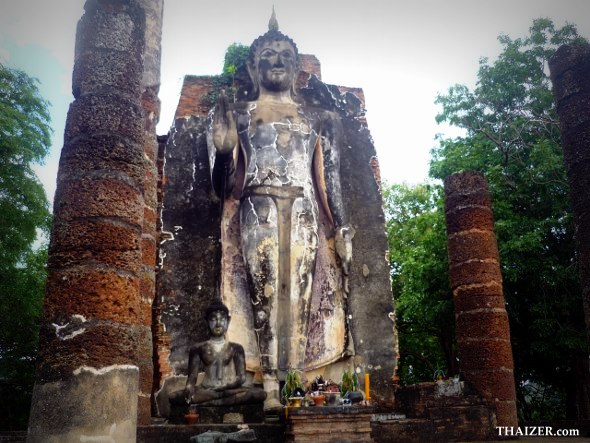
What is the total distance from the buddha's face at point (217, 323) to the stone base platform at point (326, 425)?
159 centimetres

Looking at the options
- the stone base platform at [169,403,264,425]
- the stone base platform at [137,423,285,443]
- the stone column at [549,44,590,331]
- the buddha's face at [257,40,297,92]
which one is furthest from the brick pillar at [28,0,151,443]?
the stone column at [549,44,590,331]

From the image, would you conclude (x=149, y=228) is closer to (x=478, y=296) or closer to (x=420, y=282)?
(x=478, y=296)

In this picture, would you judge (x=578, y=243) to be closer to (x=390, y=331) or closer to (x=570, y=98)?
(x=570, y=98)

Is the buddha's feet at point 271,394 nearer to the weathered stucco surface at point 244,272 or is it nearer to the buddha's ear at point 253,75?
the weathered stucco surface at point 244,272

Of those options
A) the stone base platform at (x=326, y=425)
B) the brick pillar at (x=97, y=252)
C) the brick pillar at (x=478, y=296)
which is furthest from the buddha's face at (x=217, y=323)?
the brick pillar at (x=478, y=296)

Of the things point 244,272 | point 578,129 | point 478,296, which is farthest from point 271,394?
point 578,129

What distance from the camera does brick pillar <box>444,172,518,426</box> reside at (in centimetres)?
813

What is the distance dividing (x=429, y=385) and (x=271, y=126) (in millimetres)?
3660

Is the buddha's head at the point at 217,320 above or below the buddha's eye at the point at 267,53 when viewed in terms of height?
below

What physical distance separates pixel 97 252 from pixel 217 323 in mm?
2560

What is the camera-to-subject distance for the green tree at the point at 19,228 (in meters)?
13.8

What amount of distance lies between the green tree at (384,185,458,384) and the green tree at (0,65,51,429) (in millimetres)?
8523

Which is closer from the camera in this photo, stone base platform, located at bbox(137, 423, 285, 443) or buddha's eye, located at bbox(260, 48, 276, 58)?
stone base platform, located at bbox(137, 423, 285, 443)

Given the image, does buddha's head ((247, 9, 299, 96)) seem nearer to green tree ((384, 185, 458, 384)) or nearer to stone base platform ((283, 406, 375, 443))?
stone base platform ((283, 406, 375, 443))
